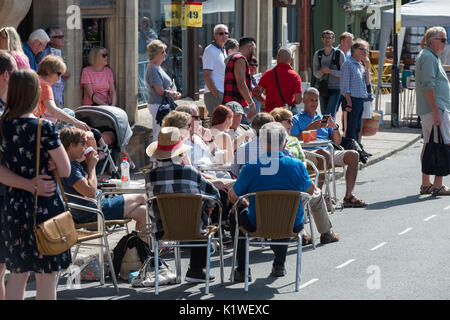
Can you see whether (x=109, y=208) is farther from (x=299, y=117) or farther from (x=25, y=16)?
(x=25, y=16)

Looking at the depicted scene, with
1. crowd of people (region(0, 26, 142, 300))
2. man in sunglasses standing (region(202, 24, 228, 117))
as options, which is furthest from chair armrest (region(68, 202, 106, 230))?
man in sunglasses standing (region(202, 24, 228, 117))

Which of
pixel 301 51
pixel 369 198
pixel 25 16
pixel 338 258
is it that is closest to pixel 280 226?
pixel 338 258

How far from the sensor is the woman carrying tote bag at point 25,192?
19.4 feet

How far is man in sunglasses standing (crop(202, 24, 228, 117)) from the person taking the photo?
13.7 metres

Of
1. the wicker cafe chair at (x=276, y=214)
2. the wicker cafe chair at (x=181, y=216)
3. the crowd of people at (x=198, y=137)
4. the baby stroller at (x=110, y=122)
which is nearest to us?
the crowd of people at (x=198, y=137)

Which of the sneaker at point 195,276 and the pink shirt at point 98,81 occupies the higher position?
Answer: the pink shirt at point 98,81

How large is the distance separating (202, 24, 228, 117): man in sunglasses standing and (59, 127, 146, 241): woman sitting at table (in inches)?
210

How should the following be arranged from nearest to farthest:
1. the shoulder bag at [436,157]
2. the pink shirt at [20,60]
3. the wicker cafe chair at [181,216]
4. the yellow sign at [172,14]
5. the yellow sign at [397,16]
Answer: the wicker cafe chair at [181,216], the pink shirt at [20,60], the shoulder bag at [436,157], the yellow sign at [172,14], the yellow sign at [397,16]

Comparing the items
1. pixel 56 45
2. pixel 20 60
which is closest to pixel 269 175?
pixel 20 60

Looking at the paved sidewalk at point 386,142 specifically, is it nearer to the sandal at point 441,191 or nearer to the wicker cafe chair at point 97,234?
the sandal at point 441,191

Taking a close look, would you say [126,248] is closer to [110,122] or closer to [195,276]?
[195,276]

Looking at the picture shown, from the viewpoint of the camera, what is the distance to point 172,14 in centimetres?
1619

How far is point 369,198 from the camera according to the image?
474 inches

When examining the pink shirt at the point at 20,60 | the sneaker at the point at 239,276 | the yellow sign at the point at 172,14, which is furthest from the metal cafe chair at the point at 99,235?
the yellow sign at the point at 172,14
